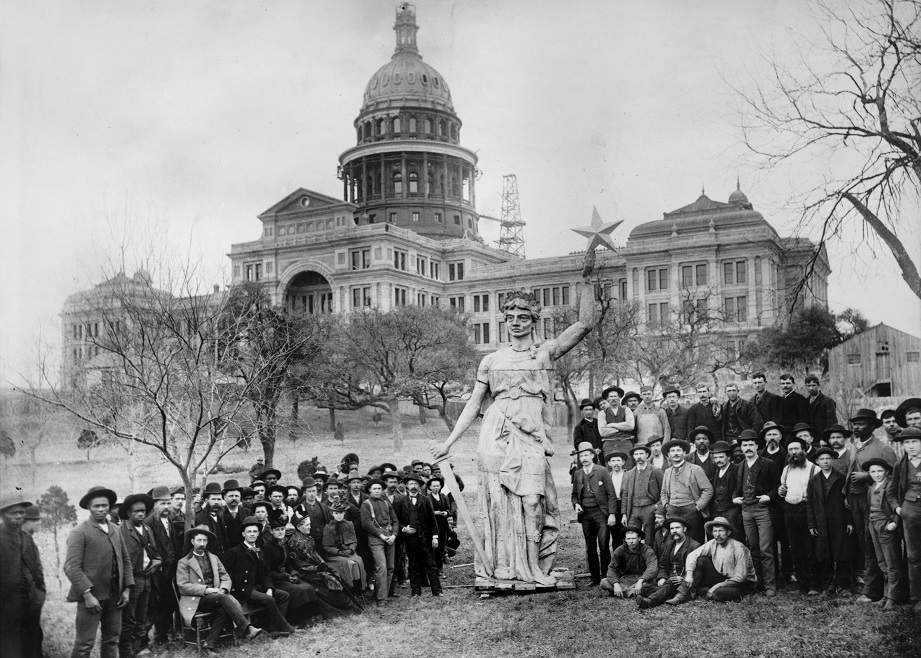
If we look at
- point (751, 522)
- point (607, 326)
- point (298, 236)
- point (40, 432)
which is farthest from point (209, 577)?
point (298, 236)

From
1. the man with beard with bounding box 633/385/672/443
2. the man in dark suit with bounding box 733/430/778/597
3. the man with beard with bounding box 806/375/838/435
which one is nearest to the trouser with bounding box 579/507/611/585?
the man with beard with bounding box 633/385/672/443

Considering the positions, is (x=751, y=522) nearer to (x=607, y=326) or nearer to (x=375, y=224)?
(x=607, y=326)

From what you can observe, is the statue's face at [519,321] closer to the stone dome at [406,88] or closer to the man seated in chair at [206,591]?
the man seated in chair at [206,591]

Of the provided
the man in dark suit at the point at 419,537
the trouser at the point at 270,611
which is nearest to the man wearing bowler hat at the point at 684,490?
the man in dark suit at the point at 419,537

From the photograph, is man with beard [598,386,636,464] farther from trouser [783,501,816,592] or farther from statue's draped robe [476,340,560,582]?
trouser [783,501,816,592]

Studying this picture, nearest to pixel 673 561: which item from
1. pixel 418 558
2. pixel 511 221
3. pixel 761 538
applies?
pixel 761 538
